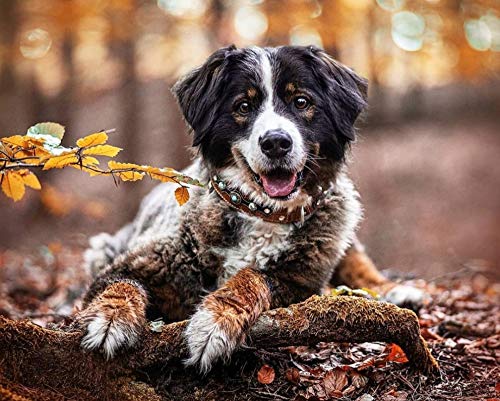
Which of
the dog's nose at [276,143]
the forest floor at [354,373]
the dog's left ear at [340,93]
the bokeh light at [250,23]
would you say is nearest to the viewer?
the forest floor at [354,373]

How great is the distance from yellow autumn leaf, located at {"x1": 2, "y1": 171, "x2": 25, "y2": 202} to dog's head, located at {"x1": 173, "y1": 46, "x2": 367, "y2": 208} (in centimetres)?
127

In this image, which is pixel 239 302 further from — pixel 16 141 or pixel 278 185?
pixel 16 141

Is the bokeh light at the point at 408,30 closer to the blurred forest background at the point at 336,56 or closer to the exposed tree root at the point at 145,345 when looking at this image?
the blurred forest background at the point at 336,56

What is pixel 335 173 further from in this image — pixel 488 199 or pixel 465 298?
pixel 488 199

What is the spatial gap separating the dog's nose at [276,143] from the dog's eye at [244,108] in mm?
409

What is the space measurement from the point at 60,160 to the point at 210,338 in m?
1.22

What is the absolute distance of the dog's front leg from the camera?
3.07m

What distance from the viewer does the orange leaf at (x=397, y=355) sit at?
3.39 meters

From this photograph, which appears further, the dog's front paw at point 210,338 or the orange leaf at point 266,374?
the orange leaf at point 266,374

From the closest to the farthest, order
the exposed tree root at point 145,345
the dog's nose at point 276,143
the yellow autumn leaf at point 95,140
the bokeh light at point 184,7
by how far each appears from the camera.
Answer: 1. the exposed tree root at point 145,345
2. the yellow autumn leaf at point 95,140
3. the dog's nose at point 276,143
4. the bokeh light at point 184,7

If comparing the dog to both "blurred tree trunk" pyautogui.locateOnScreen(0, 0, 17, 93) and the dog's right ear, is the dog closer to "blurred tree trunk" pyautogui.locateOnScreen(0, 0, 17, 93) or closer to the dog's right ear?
the dog's right ear

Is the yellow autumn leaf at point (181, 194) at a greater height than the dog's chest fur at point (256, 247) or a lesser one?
greater

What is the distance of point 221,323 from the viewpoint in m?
3.13

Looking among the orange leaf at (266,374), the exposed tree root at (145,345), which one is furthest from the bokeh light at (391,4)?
the orange leaf at (266,374)
